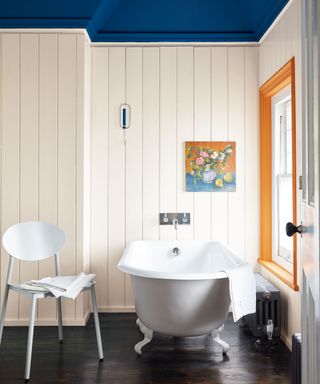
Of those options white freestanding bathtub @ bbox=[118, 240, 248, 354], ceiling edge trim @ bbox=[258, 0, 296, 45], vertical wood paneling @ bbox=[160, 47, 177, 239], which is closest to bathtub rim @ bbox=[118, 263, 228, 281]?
white freestanding bathtub @ bbox=[118, 240, 248, 354]

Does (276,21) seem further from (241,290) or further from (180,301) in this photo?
(180,301)

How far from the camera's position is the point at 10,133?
10.9 ft

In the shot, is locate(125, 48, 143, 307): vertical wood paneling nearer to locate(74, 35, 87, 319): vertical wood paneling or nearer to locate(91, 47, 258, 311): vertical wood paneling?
locate(91, 47, 258, 311): vertical wood paneling

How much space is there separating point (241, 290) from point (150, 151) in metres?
1.69

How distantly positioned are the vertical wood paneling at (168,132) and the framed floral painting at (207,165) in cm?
15

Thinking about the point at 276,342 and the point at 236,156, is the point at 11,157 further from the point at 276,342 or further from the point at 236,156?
the point at 276,342

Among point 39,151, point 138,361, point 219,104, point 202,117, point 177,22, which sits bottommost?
point 138,361

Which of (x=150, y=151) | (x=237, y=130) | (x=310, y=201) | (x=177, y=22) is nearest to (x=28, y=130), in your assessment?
(x=150, y=151)

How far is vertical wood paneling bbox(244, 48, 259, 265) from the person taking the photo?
372 centimetres

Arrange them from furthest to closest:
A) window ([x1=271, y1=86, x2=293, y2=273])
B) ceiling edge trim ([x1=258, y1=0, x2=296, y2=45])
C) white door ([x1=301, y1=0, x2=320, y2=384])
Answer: window ([x1=271, y1=86, x2=293, y2=273]) < ceiling edge trim ([x1=258, y1=0, x2=296, y2=45]) < white door ([x1=301, y1=0, x2=320, y2=384])

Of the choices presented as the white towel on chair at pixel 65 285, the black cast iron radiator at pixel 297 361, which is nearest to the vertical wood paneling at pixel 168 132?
the white towel on chair at pixel 65 285

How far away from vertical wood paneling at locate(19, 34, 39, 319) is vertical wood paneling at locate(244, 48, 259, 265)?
1.84 metres

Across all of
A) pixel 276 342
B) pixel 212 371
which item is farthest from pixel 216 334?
pixel 276 342

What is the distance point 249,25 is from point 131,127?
141 cm
